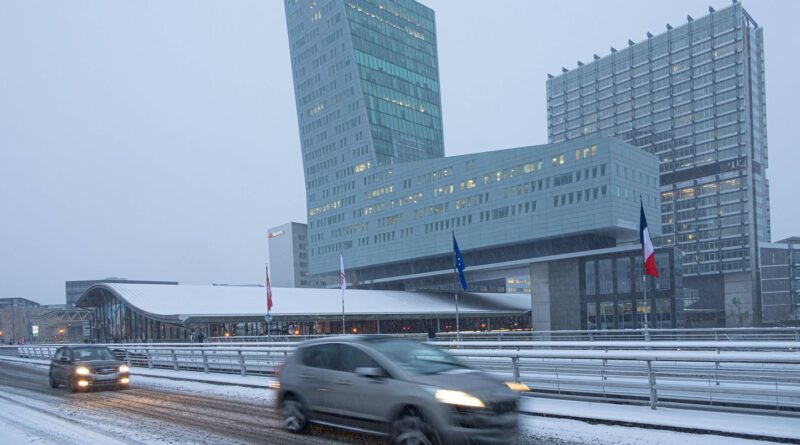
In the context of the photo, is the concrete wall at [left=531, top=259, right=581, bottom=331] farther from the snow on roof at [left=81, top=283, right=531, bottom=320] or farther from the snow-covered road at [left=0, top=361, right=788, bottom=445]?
the snow-covered road at [left=0, top=361, right=788, bottom=445]

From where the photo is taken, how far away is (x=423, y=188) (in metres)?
94.6

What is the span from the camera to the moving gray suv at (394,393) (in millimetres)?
8789

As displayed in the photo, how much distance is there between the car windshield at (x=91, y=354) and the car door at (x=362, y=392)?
13092 mm

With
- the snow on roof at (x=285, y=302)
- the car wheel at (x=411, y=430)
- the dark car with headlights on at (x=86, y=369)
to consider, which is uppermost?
the car wheel at (x=411, y=430)

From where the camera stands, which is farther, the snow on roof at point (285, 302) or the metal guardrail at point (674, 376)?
the snow on roof at point (285, 302)

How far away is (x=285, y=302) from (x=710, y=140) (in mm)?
102702

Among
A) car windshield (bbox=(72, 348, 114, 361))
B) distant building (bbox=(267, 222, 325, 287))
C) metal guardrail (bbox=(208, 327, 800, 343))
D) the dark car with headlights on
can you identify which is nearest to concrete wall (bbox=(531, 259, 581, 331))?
metal guardrail (bbox=(208, 327, 800, 343))

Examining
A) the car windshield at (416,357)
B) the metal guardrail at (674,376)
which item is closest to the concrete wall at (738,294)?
the metal guardrail at (674,376)

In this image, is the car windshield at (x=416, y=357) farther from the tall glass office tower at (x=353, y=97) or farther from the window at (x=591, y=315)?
the tall glass office tower at (x=353, y=97)

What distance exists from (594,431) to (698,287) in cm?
13063

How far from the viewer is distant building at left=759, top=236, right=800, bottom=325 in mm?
114812

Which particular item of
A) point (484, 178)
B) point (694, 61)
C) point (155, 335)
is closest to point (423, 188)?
point (484, 178)

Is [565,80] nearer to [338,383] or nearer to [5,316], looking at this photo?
[5,316]

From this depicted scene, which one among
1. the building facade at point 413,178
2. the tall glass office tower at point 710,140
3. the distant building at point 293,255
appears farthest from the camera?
the distant building at point 293,255
